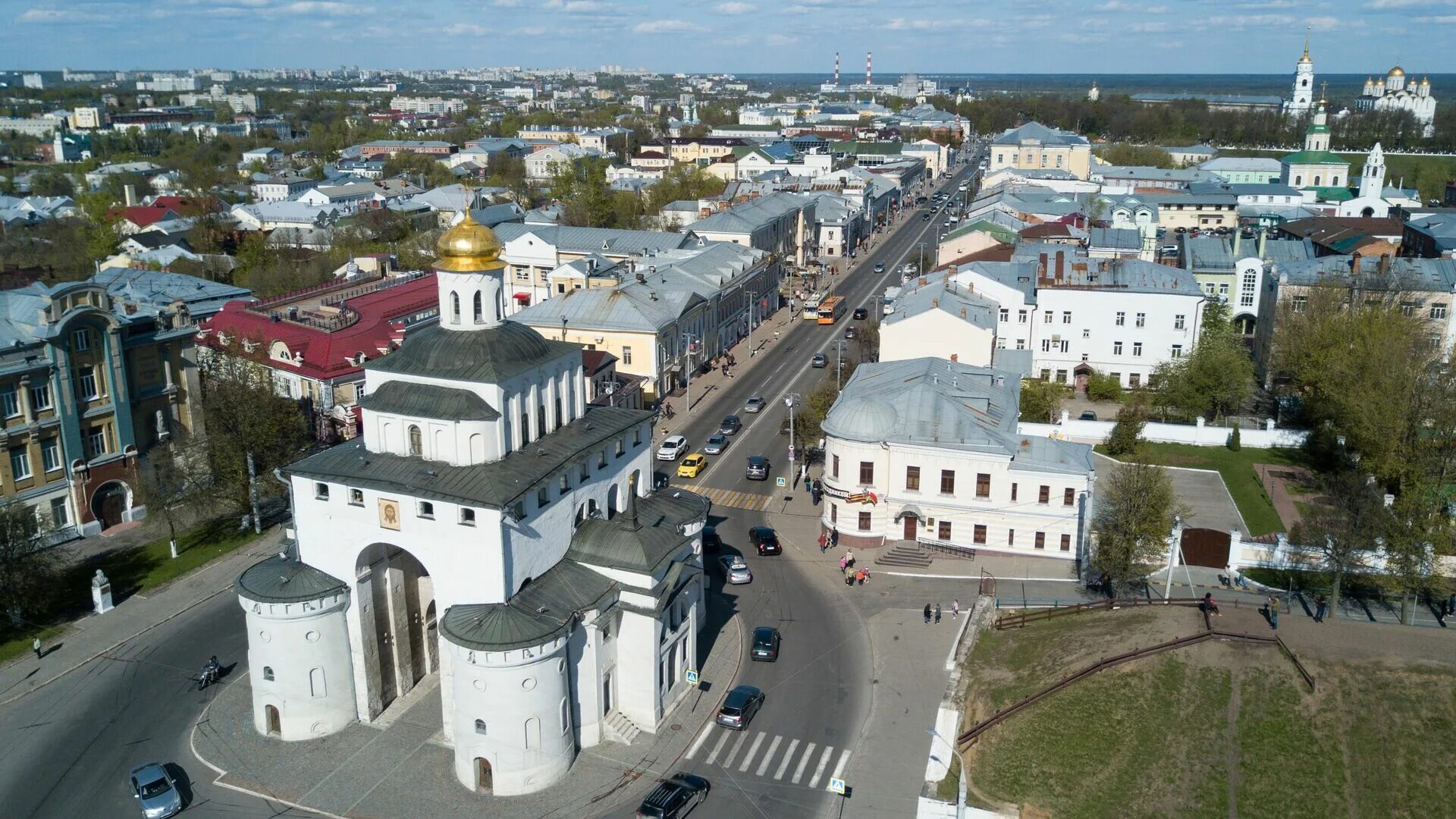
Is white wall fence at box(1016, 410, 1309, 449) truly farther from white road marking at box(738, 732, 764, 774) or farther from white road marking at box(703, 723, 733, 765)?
white road marking at box(703, 723, 733, 765)

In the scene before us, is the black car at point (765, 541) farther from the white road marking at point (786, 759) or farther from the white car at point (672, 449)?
the white road marking at point (786, 759)

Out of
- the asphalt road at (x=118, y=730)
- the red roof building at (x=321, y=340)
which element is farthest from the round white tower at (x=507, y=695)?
the red roof building at (x=321, y=340)

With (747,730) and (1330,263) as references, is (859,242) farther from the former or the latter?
(747,730)

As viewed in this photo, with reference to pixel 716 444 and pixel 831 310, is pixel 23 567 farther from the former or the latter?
pixel 831 310

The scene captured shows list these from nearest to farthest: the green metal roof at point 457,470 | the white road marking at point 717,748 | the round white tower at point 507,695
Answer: the round white tower at point 507,695 → the green metal roof at point 457,470 → the white road marking at point 717,748

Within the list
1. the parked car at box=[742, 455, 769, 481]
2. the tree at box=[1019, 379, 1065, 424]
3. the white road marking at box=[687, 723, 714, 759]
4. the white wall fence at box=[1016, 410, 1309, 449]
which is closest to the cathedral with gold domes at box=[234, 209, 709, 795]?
the white road marking at box=[687, 723, 714, 759]

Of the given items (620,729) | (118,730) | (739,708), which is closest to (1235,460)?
(739,708)
